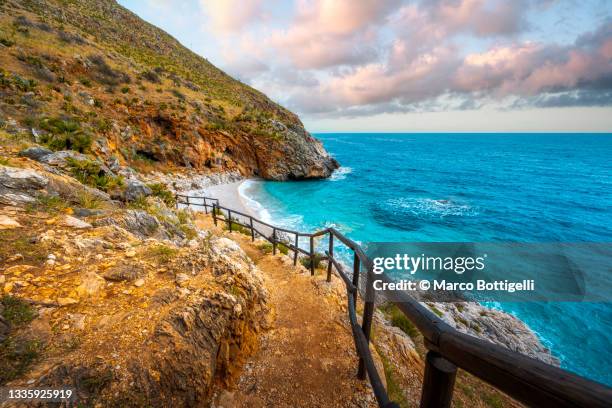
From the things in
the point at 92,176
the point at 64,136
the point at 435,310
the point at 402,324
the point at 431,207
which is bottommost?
the point at 431,207

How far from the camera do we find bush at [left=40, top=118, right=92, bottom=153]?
1286cm

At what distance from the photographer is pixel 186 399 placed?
3.00 metres

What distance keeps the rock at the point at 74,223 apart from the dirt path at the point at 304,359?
4.04 meters

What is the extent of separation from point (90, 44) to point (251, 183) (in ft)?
82.4

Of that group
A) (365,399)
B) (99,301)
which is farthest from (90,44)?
(365,399)

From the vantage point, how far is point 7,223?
167 inches

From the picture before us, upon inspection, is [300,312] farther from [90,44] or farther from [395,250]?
[90,44]

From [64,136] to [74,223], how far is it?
1336 centimetres

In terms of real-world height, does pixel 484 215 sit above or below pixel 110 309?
below

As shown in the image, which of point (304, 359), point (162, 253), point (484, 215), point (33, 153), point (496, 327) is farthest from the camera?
point (484, 215)

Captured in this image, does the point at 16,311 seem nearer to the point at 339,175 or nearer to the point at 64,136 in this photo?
the point at 64,136

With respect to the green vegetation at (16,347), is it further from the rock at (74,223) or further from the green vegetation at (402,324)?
the green vegetation at (402,324)

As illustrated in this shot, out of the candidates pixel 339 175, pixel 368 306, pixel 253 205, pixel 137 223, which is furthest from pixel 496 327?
pixel 339 175

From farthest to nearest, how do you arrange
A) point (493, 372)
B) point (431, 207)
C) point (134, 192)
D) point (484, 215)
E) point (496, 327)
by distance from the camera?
point (431, 207) < point (484, 215) < point (496, 327) < point (134, 192) < point (493, 372)
